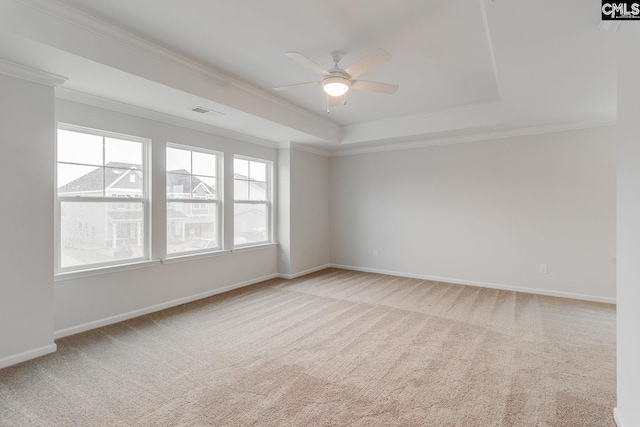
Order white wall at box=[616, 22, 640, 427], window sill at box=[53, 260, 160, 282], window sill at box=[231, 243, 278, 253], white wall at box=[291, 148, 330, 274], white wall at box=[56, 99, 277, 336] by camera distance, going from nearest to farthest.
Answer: white wall at box=[616, 22, 640, 427], window sill at box=[53, 260, 160, 282], white wall at box=[56, 99, 277, 336], window sill at box=[231, 243, 278, 253], white wall at box=[291, 148, 330, 274]

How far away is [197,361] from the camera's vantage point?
2.76 m

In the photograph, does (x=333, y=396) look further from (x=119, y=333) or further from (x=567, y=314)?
(x=567, y=314)

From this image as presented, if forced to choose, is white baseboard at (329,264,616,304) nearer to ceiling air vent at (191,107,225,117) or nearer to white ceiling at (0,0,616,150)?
white ceiling at (0,0,616,150)

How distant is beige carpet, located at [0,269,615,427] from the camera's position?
6.76 ft

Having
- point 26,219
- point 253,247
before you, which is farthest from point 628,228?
point 253,247

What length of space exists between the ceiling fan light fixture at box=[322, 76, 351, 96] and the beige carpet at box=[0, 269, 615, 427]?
2.51 meters

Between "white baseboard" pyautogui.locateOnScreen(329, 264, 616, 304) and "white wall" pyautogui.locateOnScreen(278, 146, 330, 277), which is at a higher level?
"white wall" pyautogui.locateOnScreen(278, 146, 330, 277)

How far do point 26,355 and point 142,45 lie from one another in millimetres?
2969

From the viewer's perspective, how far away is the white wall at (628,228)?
5.50 feet

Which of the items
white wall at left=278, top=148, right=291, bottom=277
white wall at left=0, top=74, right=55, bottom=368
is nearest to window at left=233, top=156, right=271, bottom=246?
white wall at left=278, top=148, right=291, bottom=277

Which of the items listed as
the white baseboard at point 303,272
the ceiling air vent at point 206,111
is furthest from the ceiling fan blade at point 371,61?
the white baseboard at point 303,272

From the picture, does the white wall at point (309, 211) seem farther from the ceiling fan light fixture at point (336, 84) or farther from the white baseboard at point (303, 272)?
the ceiling fan light fixture at point (336, 84)

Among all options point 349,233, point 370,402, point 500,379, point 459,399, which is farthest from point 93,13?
point 349,233

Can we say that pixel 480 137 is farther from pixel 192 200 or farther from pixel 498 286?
pixel 192 200
